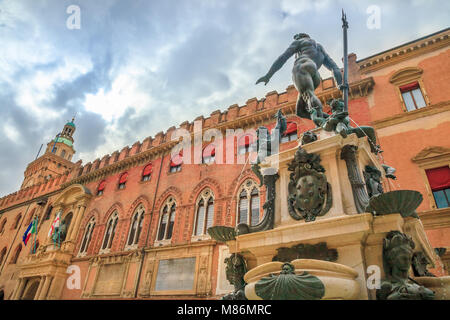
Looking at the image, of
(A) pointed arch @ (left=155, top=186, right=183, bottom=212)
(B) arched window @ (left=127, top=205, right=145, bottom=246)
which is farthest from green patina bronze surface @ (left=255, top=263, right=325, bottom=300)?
(B) arched window @ (left=127, top=205, right=145, bottom=246)

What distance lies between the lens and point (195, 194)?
1531cm

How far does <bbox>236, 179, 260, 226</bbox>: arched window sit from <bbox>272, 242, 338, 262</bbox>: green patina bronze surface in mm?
9662

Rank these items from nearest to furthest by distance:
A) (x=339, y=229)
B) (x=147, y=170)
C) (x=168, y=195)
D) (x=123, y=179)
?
(x=339, y=229), (x=168, y=195), (x=147, y=170), (x=123, y=179)

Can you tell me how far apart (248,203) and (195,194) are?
3325 millimetres

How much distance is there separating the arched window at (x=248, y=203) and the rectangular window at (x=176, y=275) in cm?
305

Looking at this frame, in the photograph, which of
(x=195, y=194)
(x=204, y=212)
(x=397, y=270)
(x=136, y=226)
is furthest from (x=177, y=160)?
(x=397, y=270)

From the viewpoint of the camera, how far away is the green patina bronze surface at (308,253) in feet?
9.79

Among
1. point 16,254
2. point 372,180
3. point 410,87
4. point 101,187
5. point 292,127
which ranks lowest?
point 372,180

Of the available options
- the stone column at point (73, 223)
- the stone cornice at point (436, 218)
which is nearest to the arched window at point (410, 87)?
the stone cornice at point (436, 218)

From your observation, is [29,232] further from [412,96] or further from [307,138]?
[412,96]

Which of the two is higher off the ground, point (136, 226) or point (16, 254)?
point (136, 226)

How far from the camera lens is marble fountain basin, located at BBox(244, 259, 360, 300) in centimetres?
253
